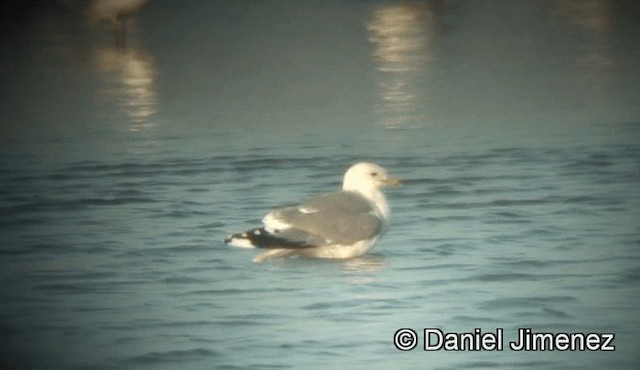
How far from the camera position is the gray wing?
179 inches

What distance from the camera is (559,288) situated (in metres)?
4.45

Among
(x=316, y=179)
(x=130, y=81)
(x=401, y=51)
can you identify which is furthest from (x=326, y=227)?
(x=401, y=51)

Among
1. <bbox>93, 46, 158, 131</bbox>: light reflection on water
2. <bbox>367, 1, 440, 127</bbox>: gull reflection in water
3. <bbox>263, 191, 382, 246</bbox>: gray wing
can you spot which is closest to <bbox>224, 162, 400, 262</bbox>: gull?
<bbox>263, 191, 382, 246</bbox>: gray wing

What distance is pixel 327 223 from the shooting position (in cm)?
455

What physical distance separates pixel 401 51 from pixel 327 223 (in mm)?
3144

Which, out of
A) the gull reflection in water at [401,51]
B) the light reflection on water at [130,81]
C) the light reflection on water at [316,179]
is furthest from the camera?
the light reflection on water at [130,81]

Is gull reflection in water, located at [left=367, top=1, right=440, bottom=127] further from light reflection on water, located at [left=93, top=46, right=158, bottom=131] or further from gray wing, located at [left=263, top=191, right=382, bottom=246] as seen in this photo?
gray wing, located at [left=263, top=191, right=382, bottom=246]

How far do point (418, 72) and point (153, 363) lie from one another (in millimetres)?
3391

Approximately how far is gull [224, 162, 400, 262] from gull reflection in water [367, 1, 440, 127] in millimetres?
1644

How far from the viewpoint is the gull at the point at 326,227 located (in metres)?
4.55

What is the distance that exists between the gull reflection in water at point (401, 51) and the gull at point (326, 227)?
164 centimetres

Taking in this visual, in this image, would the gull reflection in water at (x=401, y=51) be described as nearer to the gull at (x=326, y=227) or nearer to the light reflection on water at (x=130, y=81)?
the light reflection on water at (x=130, y=81)

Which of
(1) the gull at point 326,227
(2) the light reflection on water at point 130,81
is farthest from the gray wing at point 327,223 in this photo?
(2) the light reflection on water at point 130,81

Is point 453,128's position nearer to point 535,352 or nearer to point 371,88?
point 371,88
